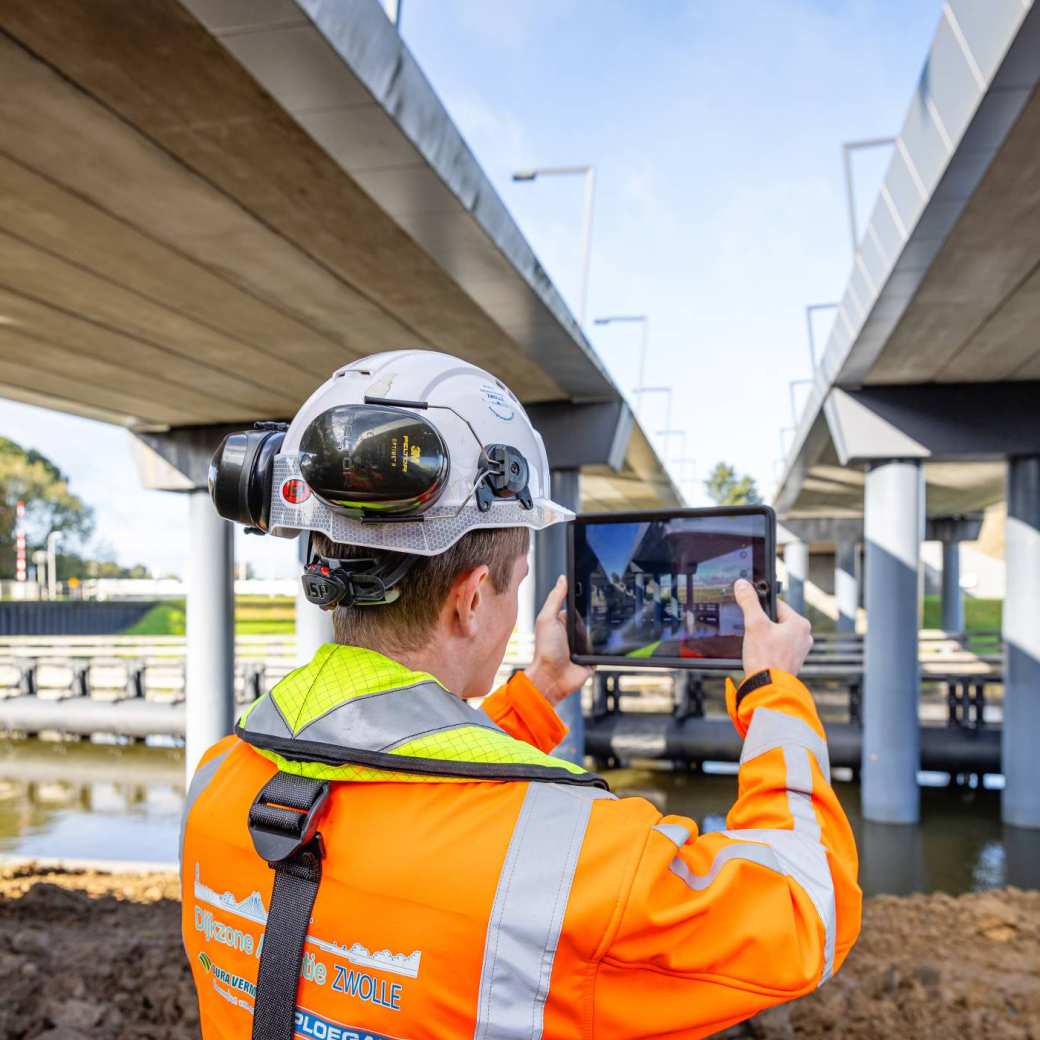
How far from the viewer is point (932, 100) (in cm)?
536

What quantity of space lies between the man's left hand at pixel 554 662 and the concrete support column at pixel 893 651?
35.0ft

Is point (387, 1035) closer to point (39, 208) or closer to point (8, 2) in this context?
point (8, 2)

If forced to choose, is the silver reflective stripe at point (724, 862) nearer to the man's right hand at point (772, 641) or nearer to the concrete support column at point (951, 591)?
the man's right hand at point (772, 641)

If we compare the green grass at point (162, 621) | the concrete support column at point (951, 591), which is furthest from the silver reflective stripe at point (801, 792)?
the green grass at point (162, 621)

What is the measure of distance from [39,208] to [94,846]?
9.49 meters

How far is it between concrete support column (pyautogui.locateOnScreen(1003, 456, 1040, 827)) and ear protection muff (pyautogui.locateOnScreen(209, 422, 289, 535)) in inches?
481

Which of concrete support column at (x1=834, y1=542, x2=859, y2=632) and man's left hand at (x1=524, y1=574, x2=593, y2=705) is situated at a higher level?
man's left hand at (x1=524, y1=574, x2=593, y2=705)

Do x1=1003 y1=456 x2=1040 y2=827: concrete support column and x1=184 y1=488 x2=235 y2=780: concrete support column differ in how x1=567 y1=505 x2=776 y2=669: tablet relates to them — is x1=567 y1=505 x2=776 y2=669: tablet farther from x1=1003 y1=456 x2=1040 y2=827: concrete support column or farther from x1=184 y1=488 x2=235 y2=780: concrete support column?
x1=184 y1=488 x2=235 y2=780: concrete support column

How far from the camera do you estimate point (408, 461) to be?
1509 mm

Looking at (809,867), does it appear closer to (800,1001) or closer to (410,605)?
(410,605)

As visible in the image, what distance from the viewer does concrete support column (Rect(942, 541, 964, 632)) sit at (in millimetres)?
34625

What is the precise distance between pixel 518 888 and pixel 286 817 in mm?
350

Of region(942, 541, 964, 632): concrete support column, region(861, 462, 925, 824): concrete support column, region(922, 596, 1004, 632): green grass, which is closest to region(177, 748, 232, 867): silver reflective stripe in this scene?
region(861, 462, 925, 824): concrete support column

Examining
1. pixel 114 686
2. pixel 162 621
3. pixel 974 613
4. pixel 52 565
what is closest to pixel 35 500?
pixel 52 565
